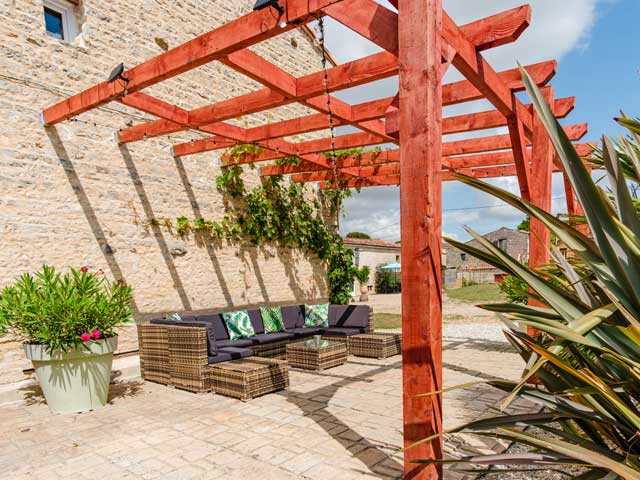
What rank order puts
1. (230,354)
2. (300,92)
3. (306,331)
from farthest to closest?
(306,331) → (230,354) → (300,92)

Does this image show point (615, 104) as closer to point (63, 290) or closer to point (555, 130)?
point (555, 130)

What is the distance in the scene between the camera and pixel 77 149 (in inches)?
202

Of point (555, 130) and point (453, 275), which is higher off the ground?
point (555, 130)

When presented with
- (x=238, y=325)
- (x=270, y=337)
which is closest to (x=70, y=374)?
(x=238, y=325)

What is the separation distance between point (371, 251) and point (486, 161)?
16.6 meters

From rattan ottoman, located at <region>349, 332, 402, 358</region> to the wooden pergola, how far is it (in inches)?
92.2

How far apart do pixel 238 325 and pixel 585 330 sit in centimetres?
476

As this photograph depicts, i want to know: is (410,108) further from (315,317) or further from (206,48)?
(315,317)

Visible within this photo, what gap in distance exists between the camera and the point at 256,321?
6.03m

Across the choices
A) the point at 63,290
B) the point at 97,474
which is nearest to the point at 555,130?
the point at 97,474

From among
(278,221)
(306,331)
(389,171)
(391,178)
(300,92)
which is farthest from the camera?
(391,178)

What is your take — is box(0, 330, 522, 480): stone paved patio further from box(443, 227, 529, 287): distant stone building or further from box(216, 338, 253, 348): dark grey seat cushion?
box(443, 227, 529, 287): distant stone building

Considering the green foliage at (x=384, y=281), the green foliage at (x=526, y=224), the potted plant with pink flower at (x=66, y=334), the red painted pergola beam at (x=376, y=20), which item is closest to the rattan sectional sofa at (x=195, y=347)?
the potted plant with pink flower at (x=66, y=334)

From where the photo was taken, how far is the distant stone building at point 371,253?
22.6 metres
